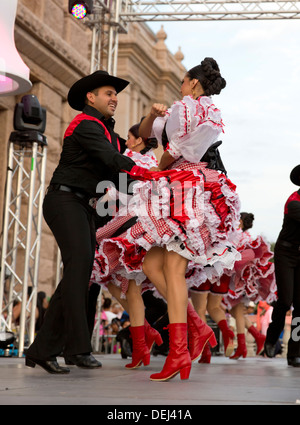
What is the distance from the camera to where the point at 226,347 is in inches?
297

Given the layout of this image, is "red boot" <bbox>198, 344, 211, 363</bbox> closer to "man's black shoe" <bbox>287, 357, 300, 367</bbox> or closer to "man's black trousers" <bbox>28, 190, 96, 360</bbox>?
"man's black shoe" <bbox>287, 357, 300, 367</bbox>

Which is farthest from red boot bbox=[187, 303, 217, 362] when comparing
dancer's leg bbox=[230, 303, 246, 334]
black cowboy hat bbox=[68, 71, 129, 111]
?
dancer's leg bbox=[230, 303, 246, 334]

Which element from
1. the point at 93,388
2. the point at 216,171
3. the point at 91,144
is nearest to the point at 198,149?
the point at 216,171

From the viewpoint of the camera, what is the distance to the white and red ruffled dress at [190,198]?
12.0 feet

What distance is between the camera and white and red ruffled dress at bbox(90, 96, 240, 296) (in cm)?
367

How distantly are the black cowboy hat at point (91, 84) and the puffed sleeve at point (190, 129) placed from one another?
2.03 feet

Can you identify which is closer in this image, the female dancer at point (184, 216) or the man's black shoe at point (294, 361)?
the female dancer at point (184, 216)

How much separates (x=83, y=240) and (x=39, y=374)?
775 millimetres

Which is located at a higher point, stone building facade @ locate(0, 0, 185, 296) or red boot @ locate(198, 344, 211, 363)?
stone building facade @ locate(0, 0, 185, 296)

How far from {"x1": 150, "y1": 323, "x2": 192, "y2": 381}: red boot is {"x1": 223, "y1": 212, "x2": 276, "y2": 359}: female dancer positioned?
169 inches

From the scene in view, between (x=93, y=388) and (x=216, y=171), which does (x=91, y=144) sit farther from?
(x=93, y=388)

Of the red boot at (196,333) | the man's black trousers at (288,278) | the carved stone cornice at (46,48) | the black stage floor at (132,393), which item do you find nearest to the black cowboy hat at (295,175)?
the man's black trousers at (288,278)

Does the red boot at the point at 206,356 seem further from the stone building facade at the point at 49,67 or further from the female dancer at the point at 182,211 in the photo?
the stone building facade at the point at 49,67

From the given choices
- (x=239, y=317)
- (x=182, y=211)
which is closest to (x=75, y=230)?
(x=182, y=211)
